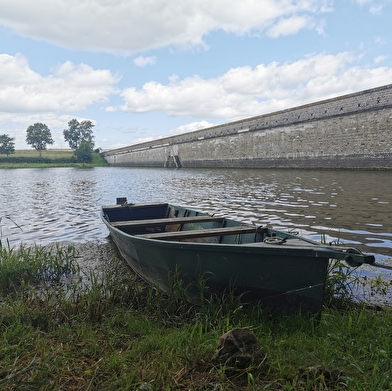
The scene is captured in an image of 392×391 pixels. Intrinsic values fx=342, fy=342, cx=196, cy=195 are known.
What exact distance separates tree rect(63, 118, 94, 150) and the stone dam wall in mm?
76035

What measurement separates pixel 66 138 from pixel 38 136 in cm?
1504

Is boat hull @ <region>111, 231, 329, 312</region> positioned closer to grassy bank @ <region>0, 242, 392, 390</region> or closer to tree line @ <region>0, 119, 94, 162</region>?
grassy bank @ <region>0, 242, 392, 390</region>

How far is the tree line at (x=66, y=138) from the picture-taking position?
269ft

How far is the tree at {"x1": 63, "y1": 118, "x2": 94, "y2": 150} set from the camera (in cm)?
11031

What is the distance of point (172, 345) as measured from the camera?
292 centimetres

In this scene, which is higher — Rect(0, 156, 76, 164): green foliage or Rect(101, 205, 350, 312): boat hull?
Rect(0, 156, 76, 164): green foliage

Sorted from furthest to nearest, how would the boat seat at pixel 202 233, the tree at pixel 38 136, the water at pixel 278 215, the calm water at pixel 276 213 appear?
1. the tree at pixel 38 136
2. the calm water at pixel 276 213
3. the water at pixel 278 215
4. the boat seat at pixel 202 233

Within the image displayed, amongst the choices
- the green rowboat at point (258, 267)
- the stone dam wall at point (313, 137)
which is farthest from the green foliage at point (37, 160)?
→ the green rowboat at point (258, 267)

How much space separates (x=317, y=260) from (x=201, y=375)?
1.56 meters

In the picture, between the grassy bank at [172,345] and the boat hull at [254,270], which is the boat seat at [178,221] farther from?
the grassy bank at [172,345]

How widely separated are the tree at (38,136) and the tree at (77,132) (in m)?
12.2

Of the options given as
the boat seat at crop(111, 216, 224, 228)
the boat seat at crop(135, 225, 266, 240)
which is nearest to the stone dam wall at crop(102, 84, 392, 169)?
the boat seat at crop(111, 216, 224, 228)

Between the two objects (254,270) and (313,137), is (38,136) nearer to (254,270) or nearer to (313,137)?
(313,137)

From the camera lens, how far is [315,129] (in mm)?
26891
